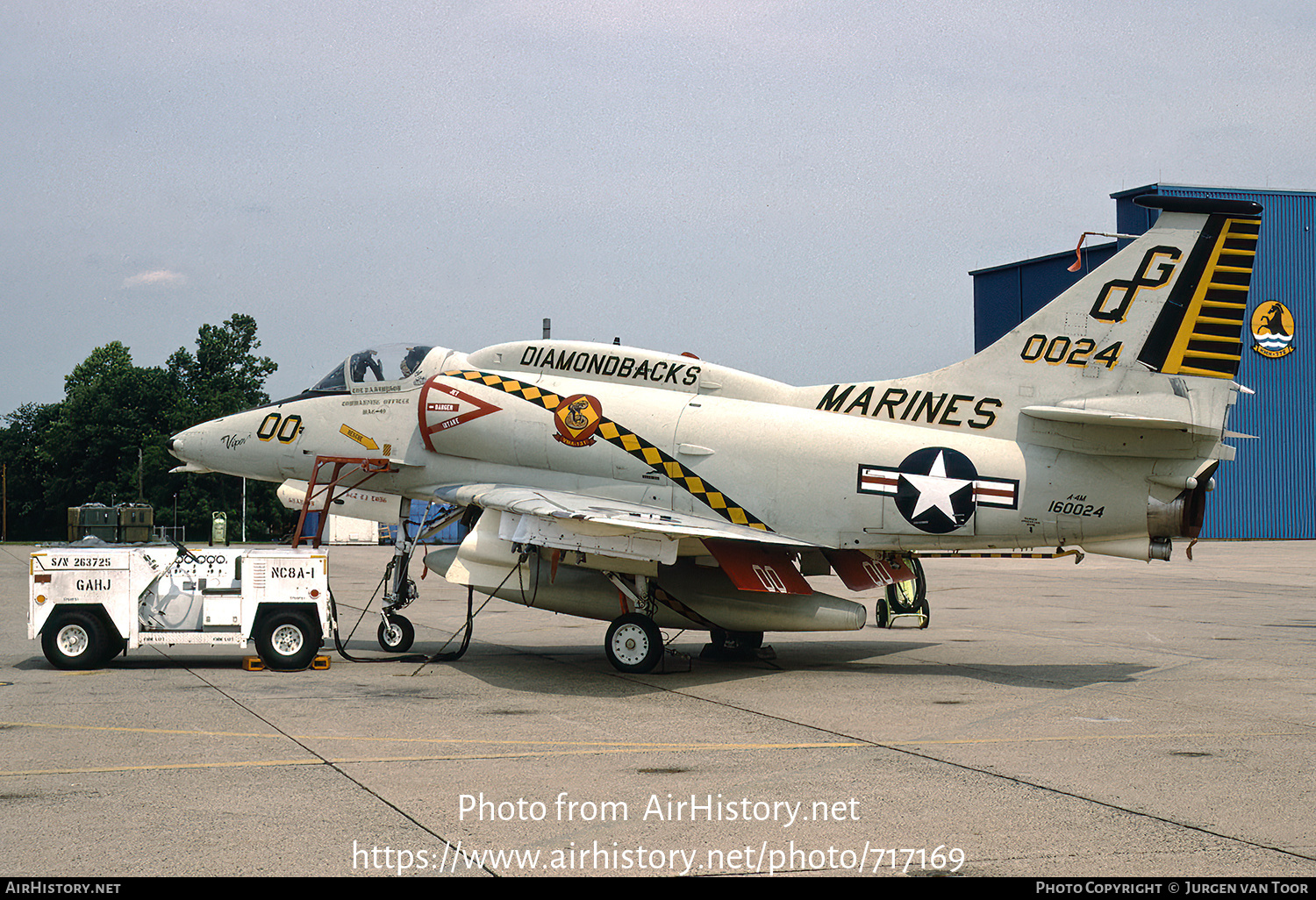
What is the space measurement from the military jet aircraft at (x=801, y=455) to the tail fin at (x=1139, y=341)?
22 mm

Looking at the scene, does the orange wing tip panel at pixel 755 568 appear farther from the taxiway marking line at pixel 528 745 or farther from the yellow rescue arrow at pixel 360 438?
the yellow rescue arrow at pixel 360 438

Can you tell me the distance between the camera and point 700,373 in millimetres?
14586

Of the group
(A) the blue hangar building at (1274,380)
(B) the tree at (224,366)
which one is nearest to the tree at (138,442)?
(B) the tree at (224,366)

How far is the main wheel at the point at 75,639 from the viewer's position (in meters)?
13.3

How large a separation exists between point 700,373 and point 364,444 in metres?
4.80

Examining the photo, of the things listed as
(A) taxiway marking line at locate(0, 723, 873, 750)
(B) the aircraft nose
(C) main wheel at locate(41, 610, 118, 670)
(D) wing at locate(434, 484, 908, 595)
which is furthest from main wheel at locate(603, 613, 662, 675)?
(B) the aircraft nose

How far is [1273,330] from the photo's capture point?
163 feet

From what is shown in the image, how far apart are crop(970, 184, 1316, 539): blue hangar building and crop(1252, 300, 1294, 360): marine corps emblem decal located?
39 millimetres

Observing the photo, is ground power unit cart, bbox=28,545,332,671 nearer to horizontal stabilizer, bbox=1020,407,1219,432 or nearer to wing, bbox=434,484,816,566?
wing, bbox=434,484,816,566

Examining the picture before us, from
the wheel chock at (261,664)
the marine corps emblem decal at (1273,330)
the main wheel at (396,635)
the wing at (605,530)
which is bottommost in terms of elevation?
the wheel chock at (261,664)

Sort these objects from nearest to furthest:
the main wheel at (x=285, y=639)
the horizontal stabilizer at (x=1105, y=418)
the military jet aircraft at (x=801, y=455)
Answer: the horizontal stabilizer at (x=1105, y=418) < the military jet aircraft at (x=801, y=455) < the main wheel at (x=285, y=639)
